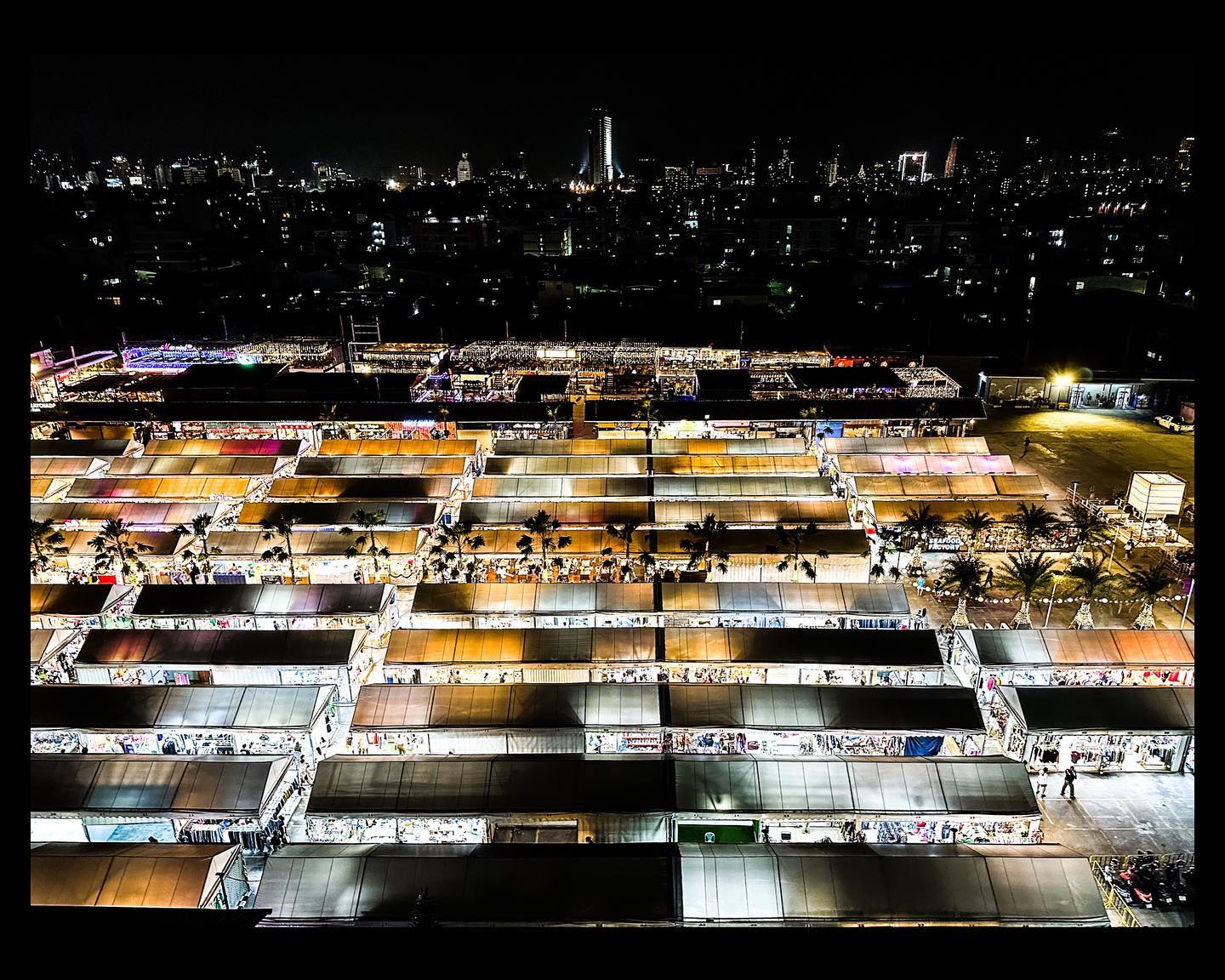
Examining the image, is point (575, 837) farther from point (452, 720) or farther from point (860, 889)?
point (860, 889)

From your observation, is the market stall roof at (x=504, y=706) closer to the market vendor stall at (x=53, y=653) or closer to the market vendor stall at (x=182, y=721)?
the market vendor stall at (x=182, y=721)

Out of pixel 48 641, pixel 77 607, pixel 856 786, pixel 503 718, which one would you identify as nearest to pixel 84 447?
pixel 77 607

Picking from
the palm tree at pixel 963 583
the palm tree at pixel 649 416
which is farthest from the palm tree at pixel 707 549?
the palm tree at pixel 649 416

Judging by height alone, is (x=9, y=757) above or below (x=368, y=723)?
above

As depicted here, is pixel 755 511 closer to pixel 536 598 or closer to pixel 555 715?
pixel 536 598

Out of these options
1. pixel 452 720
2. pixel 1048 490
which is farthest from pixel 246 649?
pixel 1048 490

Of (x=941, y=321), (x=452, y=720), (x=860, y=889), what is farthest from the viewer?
(x=941, y=321)
